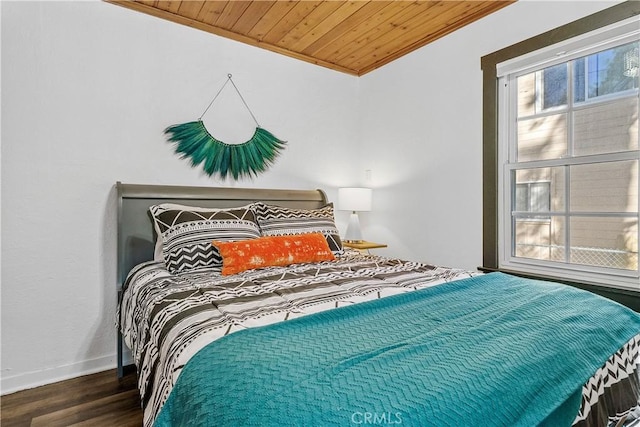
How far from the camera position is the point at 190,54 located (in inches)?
102

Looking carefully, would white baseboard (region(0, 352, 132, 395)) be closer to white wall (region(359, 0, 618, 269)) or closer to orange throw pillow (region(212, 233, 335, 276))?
orange throw pillow (region(212, 233, 335, 276))

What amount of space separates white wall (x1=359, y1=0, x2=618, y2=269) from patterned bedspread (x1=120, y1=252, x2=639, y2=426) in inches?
35.2

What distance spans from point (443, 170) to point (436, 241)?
23.1 inches

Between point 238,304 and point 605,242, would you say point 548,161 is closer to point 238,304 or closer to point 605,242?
point 605,242

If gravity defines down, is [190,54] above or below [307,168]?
above

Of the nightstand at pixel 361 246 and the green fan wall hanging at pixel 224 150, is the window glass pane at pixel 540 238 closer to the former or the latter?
the nightstand at pixel 361 246

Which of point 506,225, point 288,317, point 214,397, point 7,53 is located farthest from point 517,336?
point 7,53

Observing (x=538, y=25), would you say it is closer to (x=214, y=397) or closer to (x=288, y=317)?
(x=288, y=317)

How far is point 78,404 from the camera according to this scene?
6.15 ft

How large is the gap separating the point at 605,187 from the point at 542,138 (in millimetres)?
495

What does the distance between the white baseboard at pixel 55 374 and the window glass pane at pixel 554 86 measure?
3.30m

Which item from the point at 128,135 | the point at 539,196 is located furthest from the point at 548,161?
the point at 128,135

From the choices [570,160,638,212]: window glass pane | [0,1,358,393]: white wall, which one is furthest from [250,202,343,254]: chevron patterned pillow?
[570,160,638,212]: window glass pane

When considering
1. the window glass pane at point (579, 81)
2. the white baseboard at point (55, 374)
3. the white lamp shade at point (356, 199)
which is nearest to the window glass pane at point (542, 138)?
the window glass pane at point (579, 81)
